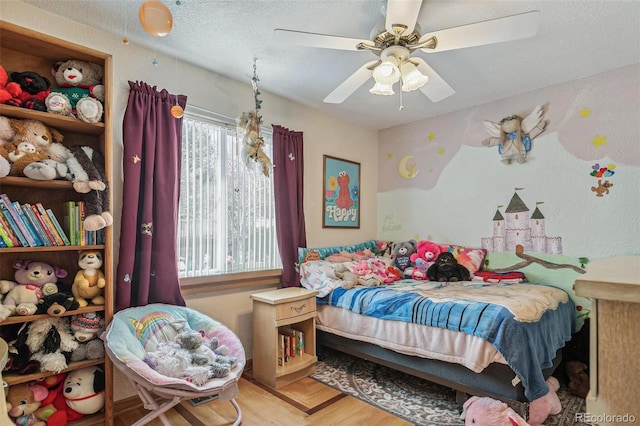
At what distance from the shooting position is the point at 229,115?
2822 mm

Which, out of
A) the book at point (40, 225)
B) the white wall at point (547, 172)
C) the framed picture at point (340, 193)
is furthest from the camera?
the framed picture at point (340, 193)

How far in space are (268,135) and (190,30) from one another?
1.16m

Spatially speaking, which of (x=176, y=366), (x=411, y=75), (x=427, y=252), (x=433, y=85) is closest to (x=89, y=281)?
(x=176, y=366)

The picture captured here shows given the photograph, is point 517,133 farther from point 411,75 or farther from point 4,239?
point 4,239

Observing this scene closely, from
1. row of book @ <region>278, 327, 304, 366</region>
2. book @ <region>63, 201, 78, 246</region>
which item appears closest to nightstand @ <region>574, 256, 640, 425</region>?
book @ <region>63, 201, 78, 246</region>

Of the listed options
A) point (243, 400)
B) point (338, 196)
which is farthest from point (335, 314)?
point (338, 196)

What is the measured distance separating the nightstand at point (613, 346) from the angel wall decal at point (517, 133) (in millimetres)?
3115

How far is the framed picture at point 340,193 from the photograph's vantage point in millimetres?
3656

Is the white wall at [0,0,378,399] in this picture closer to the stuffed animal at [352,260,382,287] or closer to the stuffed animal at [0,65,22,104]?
the stuffed animal at [0,65,22,104]

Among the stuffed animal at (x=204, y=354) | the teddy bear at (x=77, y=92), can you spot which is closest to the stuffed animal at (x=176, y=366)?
the stuffed animal at (x=204, y=354)

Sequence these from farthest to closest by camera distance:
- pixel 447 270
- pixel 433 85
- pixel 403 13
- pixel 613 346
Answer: pixel 447 270
pixel 433 85
pixel 403 13
pixel 613 346

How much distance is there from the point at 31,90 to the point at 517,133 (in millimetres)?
3697

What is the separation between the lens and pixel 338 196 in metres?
3.79

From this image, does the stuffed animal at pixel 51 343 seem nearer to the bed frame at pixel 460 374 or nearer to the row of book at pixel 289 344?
the row of book at pixel 289 344
